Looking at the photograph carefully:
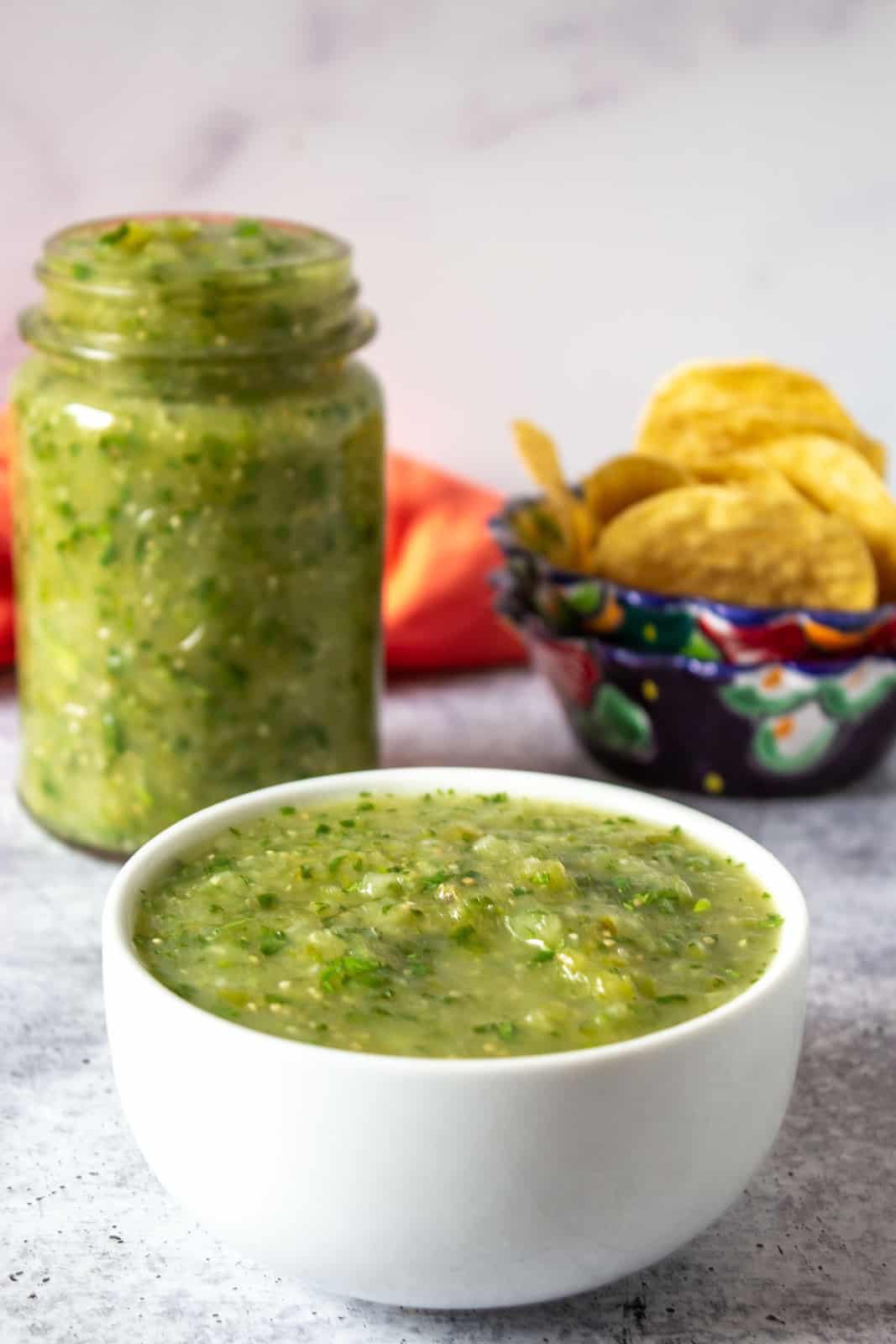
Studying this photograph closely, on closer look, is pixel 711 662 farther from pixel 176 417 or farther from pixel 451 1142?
pixel 451 1142

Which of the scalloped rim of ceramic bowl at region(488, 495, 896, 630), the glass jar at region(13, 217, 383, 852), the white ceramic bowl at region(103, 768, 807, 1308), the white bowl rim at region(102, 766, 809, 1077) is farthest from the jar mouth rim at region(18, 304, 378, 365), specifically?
the white ceramic bowl at region(103, 768, 807, 1308)

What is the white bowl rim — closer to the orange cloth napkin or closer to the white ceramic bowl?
the white ceramic bowl

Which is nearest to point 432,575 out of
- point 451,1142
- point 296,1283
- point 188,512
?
point 188,512

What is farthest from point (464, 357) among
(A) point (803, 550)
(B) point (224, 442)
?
(B) point (224, 442)

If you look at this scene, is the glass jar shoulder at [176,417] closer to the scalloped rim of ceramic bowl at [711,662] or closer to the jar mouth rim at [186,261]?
the jar mouth rim at [186,261]

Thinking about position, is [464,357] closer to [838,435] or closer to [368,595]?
[838,435]
